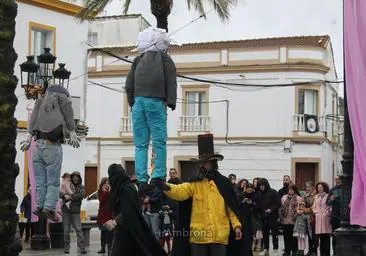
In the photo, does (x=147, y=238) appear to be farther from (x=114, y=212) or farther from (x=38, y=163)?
(x=38, y=163)

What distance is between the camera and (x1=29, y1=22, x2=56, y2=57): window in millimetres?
25719

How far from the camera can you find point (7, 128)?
23.1 ft

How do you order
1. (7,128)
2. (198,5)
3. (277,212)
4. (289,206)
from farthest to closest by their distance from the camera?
(198,5)
(277,212)
(289,206)
(7,128)

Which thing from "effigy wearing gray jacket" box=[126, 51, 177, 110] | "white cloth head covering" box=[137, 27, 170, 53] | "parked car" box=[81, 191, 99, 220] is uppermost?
"white cloth head covering" box=[137, 27, 170, 53]

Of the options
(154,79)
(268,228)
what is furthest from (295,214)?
(154,79)

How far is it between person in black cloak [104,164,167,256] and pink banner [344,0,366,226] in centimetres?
338

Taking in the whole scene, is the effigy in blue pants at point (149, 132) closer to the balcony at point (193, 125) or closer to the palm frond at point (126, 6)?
the palm frond at point (126, 6)

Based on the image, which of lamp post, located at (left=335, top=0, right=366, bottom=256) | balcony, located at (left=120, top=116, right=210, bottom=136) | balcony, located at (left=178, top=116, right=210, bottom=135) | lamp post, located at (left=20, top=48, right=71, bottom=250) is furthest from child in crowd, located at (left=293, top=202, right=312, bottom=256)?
balcony, located at (left=178, top=116, right=210, bottom=135)

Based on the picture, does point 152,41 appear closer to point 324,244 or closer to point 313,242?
point 324,244

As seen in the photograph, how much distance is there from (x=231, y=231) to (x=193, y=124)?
1242 inches

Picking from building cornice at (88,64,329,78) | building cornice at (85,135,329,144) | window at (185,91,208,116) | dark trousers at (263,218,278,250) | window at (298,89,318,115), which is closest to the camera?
dark trousers at (263,218,278,250)

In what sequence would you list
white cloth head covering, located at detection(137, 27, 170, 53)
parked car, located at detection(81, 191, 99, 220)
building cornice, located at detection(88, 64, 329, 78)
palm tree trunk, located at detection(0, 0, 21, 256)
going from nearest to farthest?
palm tree trunk, located at detection(0, 0, 21, 256)
white cloth head covering, located at detection(137, 27, 170, 53)
parked car, located at detection(81, 191, 99, 220)
building cornice, located at detection(88, 64, 329, 78)

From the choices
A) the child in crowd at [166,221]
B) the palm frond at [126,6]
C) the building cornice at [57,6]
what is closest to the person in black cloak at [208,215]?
the child in crowd at [166,221]

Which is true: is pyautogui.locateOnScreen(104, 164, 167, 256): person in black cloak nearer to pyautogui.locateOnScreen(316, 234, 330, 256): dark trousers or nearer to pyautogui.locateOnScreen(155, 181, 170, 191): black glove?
pyautogui.locateOnScreen(155, 181, 170, 191): black glove
